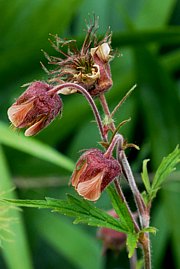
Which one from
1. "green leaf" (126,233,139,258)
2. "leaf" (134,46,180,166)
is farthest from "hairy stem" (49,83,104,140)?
"leaf" (134,46,180,166)

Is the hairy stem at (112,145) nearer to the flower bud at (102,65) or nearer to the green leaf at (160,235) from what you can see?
the flower bud at (102,65)

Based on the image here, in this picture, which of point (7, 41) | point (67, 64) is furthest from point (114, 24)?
point (67, 64)

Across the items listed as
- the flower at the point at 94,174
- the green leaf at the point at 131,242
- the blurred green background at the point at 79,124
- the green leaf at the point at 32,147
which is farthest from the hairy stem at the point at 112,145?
the blurred green background at the point at 79,124

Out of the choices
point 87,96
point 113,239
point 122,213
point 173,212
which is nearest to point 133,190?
point 122,213

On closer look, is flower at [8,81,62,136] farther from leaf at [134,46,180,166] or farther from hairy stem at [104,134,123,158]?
leaf at [134,46,180,166]

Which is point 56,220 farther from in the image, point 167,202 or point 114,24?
point 114,24

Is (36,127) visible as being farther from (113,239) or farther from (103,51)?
(113,239)
